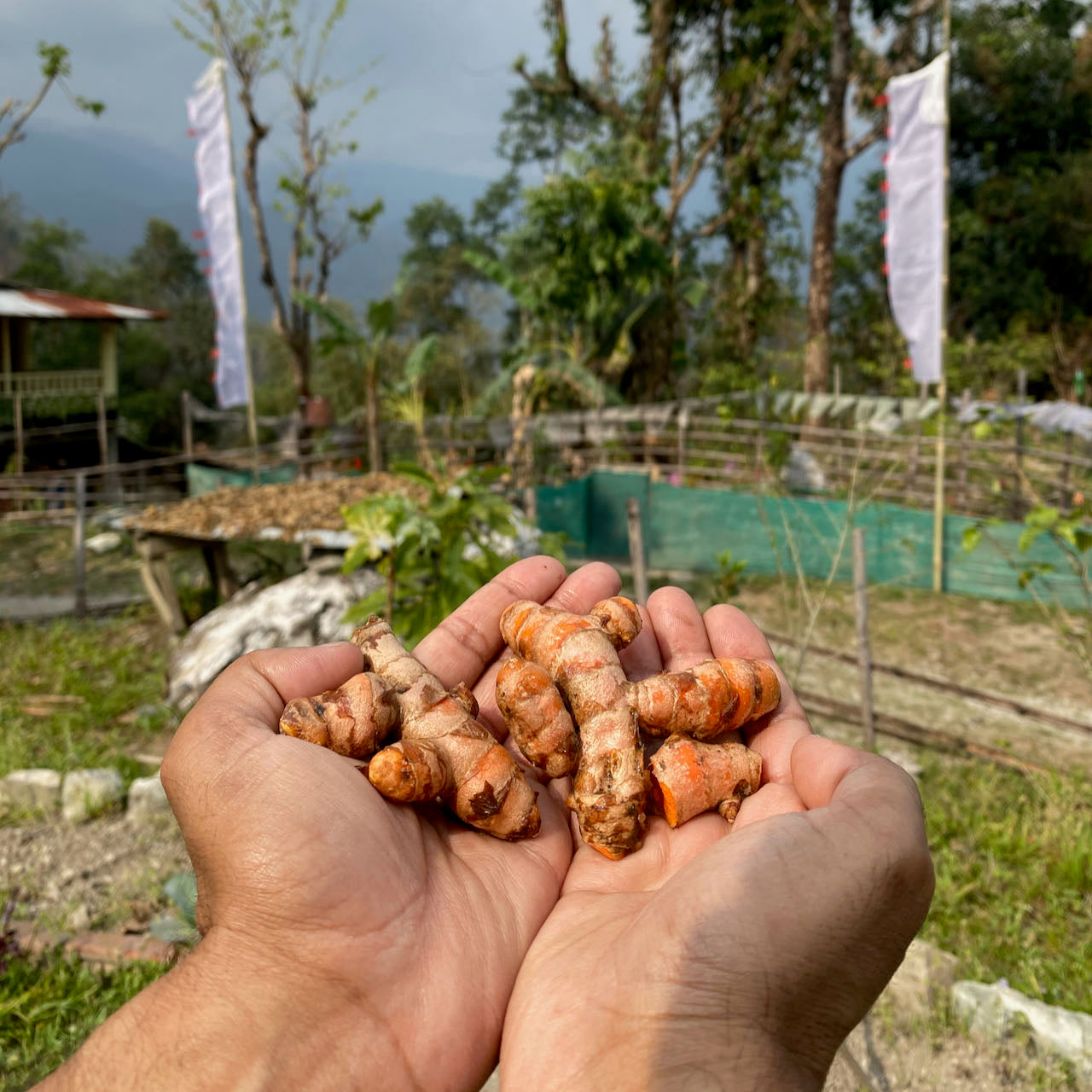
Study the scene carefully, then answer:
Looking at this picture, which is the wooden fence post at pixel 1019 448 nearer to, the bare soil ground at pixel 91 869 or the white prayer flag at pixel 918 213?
the white prayer flag at pixel 918 213

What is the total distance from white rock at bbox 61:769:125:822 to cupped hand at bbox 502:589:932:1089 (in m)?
3.31

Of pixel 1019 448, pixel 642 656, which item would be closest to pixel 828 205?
pixel 1019 448

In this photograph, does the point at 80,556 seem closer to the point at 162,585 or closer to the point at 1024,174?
the point at 162,585

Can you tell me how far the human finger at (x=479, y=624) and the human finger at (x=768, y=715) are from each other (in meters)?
0.45

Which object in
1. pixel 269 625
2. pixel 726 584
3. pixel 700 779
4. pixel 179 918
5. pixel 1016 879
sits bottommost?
pixel 1016 879

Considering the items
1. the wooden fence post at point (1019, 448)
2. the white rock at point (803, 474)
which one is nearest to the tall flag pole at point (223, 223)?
the white rock at point (803, 474)

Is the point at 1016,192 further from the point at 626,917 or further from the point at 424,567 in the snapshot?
the point at 626,917

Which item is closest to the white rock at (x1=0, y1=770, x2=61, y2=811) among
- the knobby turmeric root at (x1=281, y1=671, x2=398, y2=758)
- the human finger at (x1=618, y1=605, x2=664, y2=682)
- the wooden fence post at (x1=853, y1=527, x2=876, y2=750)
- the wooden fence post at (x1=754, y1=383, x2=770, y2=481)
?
the knobby turmeric root at (x1=281, y1=671, x2=398, y2=758)

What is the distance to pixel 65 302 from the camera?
15.3m

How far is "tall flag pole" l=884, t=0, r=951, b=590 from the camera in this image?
797 centimetres

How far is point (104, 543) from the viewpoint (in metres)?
10.8

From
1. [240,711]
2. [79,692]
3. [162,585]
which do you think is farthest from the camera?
[162,585]

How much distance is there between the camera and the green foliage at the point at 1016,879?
10.00 feet

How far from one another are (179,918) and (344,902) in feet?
6.68
